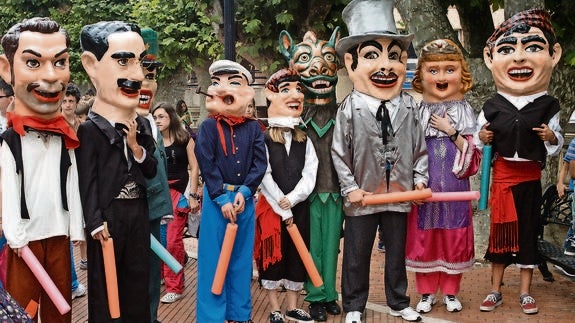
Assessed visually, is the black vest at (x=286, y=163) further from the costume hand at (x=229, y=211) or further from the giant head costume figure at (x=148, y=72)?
Result: the giant head costume figure at (x=148, y=72)

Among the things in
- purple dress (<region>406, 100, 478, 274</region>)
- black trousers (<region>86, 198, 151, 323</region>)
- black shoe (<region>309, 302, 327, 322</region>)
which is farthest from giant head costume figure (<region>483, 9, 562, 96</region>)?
black trousers (<region>86, 198, 151, 323</region>)

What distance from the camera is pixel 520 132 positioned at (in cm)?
603

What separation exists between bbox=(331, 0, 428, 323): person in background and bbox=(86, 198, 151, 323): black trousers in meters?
1.69

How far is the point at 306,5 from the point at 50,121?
5.61m

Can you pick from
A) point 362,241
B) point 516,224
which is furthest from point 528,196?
point 362,241

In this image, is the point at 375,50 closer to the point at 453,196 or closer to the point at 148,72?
the point at 453,196

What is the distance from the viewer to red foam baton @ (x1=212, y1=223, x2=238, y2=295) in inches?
209

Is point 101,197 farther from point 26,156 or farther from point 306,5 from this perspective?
point 306,5

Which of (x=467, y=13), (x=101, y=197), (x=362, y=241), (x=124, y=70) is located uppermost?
(x=467, y=13)

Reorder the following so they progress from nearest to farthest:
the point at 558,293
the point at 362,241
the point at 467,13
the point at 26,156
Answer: the point at 26,156, the point at 362,241, the point at 558,293, the point at 467,13

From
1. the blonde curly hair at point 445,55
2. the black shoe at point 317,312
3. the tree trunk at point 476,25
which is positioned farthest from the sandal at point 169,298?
the tree trunk at point 476,25

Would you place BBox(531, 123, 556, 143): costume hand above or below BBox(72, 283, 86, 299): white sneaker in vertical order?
above

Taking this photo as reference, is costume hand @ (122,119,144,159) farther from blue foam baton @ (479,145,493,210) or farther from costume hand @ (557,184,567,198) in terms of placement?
costume hand @ (557,184,567,198)

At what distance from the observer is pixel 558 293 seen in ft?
22.5
